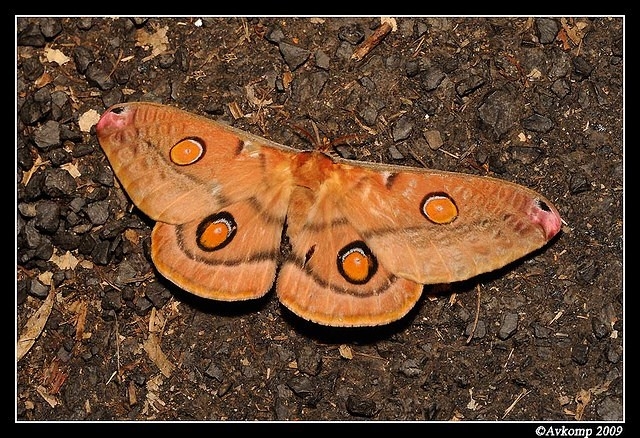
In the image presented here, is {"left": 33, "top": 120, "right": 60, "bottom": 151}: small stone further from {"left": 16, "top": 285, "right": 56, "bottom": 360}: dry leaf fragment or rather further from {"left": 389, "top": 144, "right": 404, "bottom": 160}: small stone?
{"left": 389, "top": 144, "right": 404, "bottom": 160}: small stone

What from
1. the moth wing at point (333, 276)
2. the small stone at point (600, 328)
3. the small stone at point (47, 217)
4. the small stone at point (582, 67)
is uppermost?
the small stone at point (582, 67)

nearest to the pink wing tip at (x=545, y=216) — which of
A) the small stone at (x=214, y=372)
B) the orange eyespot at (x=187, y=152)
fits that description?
the orange eyespot at (x=187, y=152)

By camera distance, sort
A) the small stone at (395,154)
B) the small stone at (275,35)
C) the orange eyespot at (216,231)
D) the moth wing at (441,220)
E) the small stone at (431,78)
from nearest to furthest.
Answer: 1. the moth wing at (441,220)
2. the orange eyespot at (216,231)
3. the small stone at (395,154)
4. the small stone at (431,78)
5. the small stone at (275,35)

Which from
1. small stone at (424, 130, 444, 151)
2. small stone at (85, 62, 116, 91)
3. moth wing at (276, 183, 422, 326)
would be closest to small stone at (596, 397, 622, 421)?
moth wing at (276, 183, 422, 326)

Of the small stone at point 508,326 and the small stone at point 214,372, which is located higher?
the small stone at point 508,326

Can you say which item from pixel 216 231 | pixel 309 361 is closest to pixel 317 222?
pixel 216 231

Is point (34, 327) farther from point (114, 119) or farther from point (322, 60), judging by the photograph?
point (322, 60)

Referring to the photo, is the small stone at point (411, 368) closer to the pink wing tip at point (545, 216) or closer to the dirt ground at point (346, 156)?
the dirt ground at point (346, 156)
